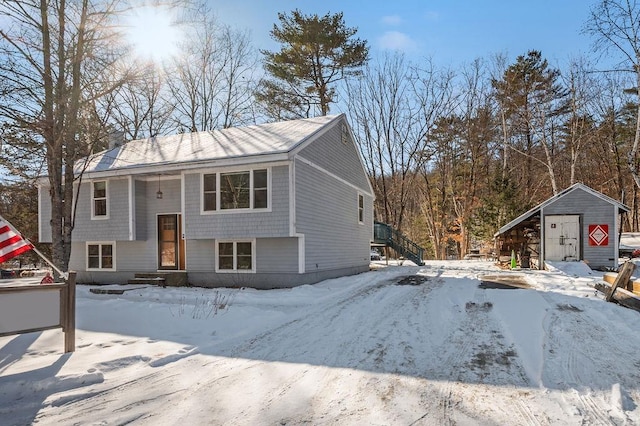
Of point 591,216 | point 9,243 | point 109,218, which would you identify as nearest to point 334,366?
point 9,243

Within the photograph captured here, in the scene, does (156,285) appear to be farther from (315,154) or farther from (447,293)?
(447,293)

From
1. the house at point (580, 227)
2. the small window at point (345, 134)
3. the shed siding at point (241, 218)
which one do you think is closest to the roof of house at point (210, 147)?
the shed siding at point (241, 218)

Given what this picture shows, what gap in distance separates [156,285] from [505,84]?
2779cm

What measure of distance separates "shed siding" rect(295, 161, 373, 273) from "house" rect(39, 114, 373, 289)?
40 millimetres

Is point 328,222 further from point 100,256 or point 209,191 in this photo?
point 100,256

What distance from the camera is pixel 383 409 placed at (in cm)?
368

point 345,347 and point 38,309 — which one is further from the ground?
point 38,309

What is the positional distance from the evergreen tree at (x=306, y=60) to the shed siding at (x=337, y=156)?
444 inches

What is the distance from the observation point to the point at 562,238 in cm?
1786

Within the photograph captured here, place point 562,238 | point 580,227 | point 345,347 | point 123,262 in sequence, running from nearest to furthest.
Result: point 345,347, point 123,262, point 580,227, point 562,238

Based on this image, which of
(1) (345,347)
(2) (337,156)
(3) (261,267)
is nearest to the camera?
(1) (345,347)

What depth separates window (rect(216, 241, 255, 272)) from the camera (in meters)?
13.2

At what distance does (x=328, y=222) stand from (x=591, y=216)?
37.4 feet

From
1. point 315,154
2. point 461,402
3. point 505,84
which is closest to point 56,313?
point 461,402
